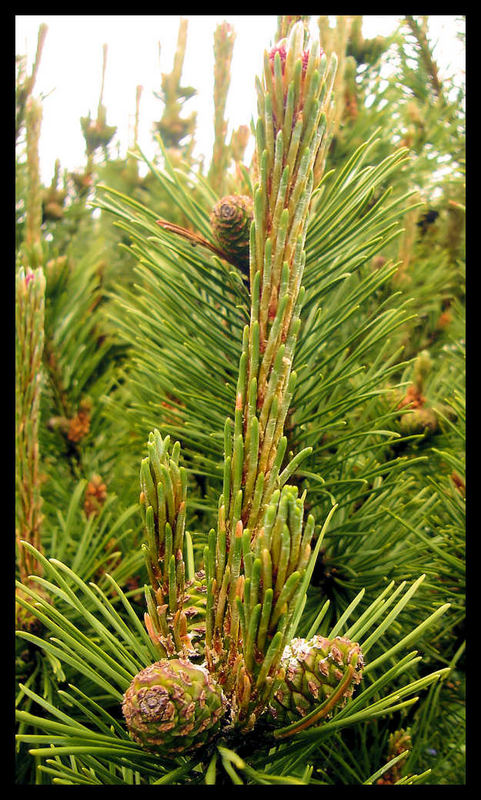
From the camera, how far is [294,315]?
0.40 metres

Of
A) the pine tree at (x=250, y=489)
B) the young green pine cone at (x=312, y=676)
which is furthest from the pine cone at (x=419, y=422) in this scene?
the young green pine cone at (x=312, y=676)

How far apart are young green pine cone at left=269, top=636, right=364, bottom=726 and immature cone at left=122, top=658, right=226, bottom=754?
0.15ft

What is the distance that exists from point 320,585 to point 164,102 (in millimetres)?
2347

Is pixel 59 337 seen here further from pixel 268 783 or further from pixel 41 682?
pixel 268 783

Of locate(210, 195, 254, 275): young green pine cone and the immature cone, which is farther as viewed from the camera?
locate(210, 195, 254, 275): young green pine cone

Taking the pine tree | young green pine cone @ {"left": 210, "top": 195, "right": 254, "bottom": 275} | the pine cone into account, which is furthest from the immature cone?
the pine cone

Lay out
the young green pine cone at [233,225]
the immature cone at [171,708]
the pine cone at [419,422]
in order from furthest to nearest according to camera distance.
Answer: the pine cone at [419,422] < the young green pine cone at [233,225] < the immature cone at [171,708]

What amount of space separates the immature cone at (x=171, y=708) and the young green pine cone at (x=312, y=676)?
0.04m

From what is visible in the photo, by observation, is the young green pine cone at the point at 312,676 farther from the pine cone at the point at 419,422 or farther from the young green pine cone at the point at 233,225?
the pine cone at the point at 419,422

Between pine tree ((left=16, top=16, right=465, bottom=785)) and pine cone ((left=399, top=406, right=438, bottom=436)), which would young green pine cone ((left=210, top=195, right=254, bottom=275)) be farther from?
pine cone ((left=399, top=406, right=438, bottom=436))

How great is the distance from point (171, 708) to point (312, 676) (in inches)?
3.4

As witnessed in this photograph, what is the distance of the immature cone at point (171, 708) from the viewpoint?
320mm

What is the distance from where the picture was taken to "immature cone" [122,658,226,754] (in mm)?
320
